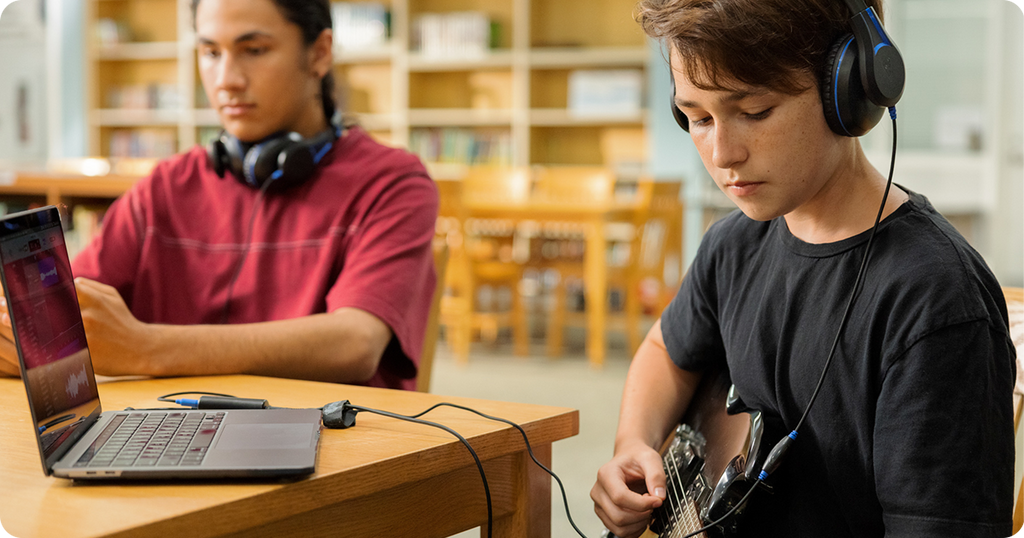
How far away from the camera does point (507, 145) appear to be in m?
5.86

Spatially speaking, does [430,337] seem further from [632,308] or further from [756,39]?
[632,308]

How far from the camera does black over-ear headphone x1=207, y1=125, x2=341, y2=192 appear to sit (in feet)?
4.50

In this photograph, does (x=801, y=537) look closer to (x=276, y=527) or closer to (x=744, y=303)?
(x=744, y=303)

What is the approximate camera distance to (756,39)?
0.77 meters

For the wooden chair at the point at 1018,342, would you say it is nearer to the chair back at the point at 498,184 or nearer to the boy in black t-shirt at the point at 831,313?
the boy in black t-shirt at the point at 831,313

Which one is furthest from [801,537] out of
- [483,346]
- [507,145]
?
[507,145]

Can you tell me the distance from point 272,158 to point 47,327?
73 centimetres

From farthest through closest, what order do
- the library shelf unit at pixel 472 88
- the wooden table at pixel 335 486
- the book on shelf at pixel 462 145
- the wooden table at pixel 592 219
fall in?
1. the book on shelf at pixel 462 145
2. the library shelf unit at pixel 472 88
3. the wooden table at pixel 592 219
4. the wooden table at pixel 335 486

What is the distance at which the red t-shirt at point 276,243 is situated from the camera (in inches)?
52.9

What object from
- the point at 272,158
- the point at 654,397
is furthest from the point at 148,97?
the point at 654,397

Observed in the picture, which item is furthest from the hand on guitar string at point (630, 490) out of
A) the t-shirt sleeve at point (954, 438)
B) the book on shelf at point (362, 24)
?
the book on shelf at point (362, 24)

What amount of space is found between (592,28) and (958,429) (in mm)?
5410

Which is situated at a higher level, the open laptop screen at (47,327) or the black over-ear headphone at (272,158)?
the black over-ear headphone at (272,158)

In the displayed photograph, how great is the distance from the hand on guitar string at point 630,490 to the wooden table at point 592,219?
3.34m
